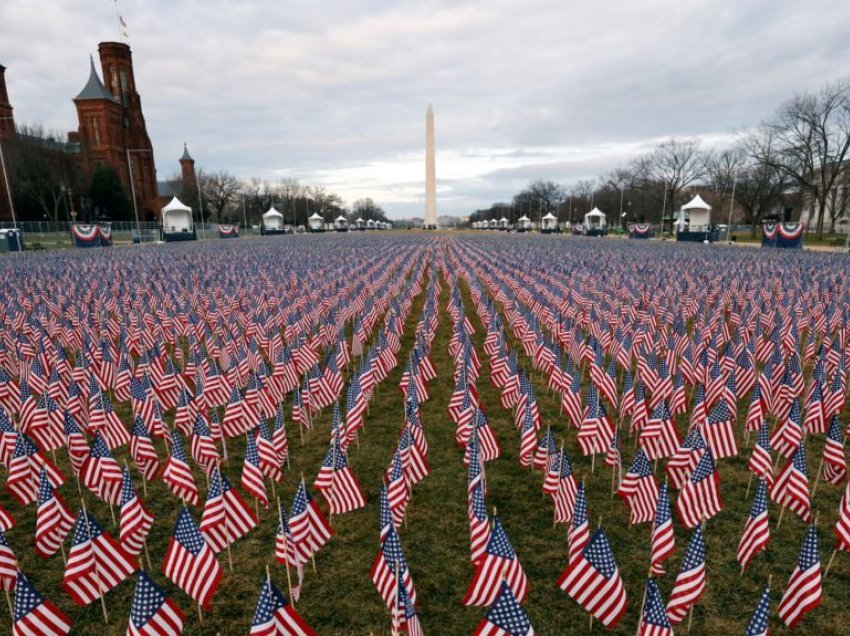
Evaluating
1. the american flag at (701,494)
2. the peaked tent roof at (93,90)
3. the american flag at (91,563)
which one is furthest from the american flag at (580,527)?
the peaked tent roof at (93,90)

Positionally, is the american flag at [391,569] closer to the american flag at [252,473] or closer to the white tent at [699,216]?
the american flag at [252,473]

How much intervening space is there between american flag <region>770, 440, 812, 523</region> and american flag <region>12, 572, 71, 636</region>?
24.4 ft

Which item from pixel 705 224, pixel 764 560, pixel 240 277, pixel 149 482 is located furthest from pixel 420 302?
pixel 705 224

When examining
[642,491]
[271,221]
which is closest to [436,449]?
[642,491]

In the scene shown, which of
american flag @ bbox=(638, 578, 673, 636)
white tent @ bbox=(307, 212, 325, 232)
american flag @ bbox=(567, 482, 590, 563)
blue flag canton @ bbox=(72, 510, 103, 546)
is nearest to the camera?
american flag @ bbox=(638, 578, 673, 636)

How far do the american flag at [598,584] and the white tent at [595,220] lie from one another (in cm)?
8814

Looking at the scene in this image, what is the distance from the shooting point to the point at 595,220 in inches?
3652

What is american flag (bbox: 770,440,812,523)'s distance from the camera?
20.1 ft

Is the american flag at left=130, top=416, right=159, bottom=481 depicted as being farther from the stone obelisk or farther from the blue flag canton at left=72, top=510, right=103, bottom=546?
the stone obelisk

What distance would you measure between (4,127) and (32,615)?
96.8 m

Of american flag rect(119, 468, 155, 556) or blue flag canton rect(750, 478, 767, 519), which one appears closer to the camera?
blue flag canton rect(750, 478, 767, 519)

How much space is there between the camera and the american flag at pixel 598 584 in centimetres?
450

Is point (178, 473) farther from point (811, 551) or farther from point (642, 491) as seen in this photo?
point (811, 551)

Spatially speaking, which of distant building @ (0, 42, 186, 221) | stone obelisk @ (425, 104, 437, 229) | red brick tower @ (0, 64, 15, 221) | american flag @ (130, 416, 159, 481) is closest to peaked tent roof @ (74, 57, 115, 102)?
distant building @ (0, 42, 186, 221)
